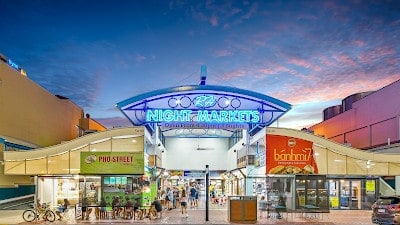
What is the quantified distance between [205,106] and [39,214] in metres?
14.6

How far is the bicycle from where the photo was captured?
26469 millimetres

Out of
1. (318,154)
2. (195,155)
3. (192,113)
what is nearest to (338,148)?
(318,154)

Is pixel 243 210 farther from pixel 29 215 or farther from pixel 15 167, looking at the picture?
pixel 15 167

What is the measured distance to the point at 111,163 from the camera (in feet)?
91.0

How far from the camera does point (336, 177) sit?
36.6 metres

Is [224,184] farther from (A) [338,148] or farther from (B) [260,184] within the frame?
(A) [338,148]

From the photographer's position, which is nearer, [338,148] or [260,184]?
[338,148]

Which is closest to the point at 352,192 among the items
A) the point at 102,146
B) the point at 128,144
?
the point at 128,144

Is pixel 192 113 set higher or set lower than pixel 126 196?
higher

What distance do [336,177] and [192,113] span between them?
11134 millimetres

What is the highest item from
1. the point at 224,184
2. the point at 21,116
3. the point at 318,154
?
the point at 21,116

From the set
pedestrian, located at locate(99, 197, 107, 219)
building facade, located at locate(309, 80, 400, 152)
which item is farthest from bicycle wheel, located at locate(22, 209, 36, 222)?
building facade, located at locate(309, 80, 400, 152)

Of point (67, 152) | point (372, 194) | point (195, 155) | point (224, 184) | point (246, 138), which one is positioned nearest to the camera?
point (67, 152)

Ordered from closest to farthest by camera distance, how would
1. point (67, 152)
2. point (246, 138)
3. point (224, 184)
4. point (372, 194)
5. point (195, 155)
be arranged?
point (67, 152)
point (372, 194)
point (246, 138)
point (195, 155)
point (224, 184)
